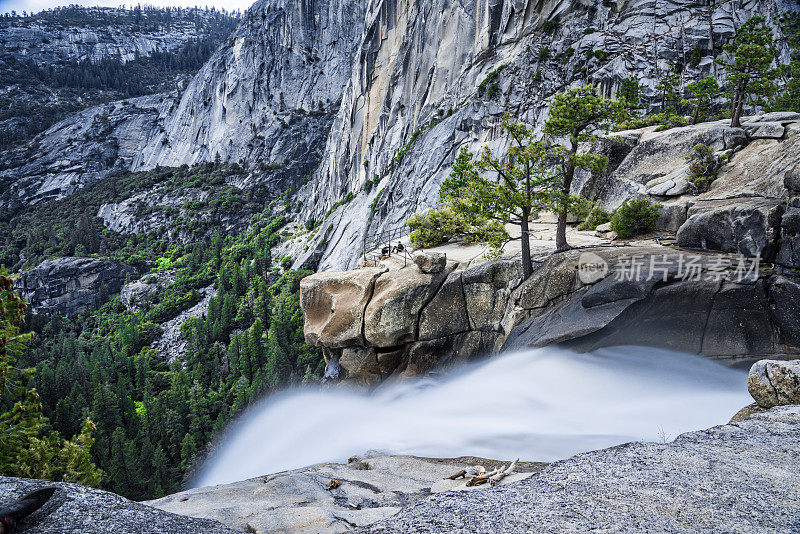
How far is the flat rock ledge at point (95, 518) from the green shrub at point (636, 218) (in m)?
20.2

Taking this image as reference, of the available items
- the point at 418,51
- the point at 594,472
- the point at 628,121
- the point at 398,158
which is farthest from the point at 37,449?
the point at 418,51

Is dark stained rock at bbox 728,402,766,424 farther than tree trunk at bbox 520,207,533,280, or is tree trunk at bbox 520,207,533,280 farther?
tree trunk at bbox 520,207,533,280

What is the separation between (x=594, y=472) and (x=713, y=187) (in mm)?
19047

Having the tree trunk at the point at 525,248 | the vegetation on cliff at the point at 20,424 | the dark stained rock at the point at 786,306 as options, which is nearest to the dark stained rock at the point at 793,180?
the dark stained rock at the point at 786,306

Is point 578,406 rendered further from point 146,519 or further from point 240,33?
point 240,33

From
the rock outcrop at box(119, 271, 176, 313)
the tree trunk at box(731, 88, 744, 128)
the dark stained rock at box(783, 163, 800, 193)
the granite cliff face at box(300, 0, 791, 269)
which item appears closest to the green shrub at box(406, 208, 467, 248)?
the granite cliff face at box(300, 0, 791, 269)

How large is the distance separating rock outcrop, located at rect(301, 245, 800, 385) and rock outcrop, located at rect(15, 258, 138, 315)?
298ft

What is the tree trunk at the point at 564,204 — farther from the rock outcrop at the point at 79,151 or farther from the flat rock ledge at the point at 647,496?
the rock outcrop at the point at 79,151

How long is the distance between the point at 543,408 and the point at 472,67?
49.3 meters

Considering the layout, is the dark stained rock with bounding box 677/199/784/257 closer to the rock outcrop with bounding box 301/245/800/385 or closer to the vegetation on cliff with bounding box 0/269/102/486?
the rock outcrop with bounding box 301/245/800/385

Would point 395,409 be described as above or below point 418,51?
below

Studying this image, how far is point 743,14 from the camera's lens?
39000mm

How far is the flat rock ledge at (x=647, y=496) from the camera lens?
16.0 ft

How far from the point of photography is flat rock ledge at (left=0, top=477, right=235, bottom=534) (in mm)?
5059
